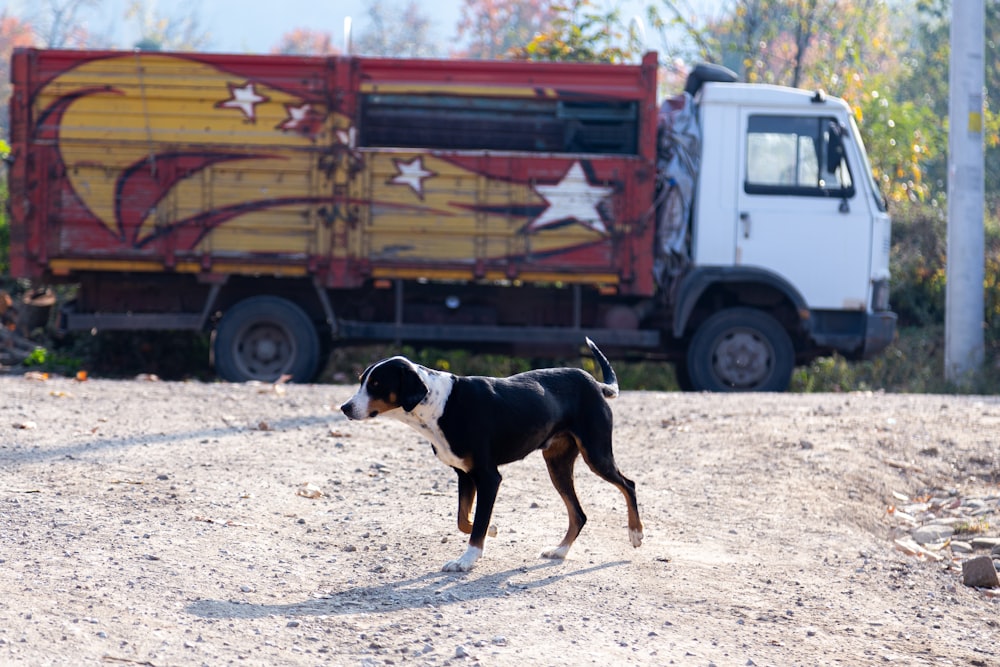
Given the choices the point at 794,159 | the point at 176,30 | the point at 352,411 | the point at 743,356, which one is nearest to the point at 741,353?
the point at 743,356

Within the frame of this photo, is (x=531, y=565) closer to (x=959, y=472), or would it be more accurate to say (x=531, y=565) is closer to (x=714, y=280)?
(x=959, y=472)

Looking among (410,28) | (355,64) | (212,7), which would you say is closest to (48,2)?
(410,28)

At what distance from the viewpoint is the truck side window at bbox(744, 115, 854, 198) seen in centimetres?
1113

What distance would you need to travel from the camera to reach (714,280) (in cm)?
1114

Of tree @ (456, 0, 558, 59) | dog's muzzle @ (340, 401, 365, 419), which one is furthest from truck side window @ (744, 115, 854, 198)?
tree @ (456, 0, 558, 59)

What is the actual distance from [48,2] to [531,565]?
35.7 m

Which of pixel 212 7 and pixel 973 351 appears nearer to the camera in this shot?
pixel 973 351

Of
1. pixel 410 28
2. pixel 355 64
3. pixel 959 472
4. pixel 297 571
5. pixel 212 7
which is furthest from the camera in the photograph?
pixel 212 7

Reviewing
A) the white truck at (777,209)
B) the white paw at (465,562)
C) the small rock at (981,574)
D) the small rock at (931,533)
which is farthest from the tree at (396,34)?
the white paw at (465,562)

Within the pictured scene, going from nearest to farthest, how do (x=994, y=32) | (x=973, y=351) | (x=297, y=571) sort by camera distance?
(x=297, y=571)
(x=973, y=351)
(x=994, y=32)

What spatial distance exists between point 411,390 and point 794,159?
7248 millimetres

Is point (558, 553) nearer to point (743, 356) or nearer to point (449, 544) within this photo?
point (449, 544)

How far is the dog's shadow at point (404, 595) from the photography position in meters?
4.45

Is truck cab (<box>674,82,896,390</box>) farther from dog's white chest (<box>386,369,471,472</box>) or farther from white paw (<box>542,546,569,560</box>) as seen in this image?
dog's white chest (<box>386,369,471,472</box>)
